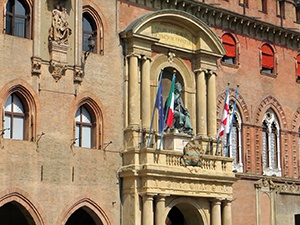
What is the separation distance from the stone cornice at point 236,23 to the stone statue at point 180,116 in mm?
3583

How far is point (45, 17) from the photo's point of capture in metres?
24.8

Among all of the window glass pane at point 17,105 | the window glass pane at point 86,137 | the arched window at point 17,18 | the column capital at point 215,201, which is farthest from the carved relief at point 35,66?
the column capital at point 215,201

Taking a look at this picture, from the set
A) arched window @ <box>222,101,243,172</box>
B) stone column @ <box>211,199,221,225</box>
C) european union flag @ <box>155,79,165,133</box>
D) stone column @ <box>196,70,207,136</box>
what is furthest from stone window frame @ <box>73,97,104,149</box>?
arched window @ <box>222,101,243,172</box>

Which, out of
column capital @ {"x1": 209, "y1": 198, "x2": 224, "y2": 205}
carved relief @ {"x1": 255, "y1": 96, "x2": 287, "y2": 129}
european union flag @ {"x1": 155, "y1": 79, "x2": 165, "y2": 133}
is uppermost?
carved relief @ {"x1": 255, "y1": 96, "x2": 287, "y2": 129}

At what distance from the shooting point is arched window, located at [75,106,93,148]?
25.5 meters

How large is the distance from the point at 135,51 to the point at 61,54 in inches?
127

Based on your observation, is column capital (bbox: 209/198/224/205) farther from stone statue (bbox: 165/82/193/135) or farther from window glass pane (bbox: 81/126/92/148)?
window glass pane (bbox: 81/126/92/148)

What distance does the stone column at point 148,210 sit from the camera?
25359 mm

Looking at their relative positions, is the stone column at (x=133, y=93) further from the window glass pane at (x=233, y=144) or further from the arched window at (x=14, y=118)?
the window glass pane at (x=233, y=144)

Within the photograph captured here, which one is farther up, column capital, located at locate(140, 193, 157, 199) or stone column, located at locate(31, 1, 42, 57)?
stone column, located at locate(31, 1, 42, 57)

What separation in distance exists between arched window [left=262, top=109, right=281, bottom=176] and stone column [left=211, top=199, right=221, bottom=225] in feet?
15.8

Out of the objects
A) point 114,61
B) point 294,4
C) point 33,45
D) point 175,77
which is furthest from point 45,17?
point 294,4

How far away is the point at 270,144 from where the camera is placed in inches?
1268

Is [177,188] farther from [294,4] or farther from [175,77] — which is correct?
[294,4]
